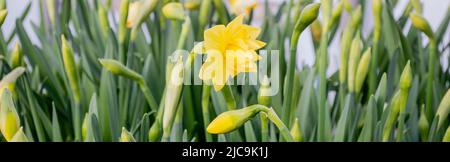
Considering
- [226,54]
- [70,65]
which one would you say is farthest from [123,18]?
[226,54]

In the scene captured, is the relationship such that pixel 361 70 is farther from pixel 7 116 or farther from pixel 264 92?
pixel 7 116

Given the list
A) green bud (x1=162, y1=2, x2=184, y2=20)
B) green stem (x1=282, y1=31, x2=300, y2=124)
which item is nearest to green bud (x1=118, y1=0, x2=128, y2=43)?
green bud (x1=162, y1=2, x2=184, y2=20)

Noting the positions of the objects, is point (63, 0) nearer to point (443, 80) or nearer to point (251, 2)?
point (251, 2)

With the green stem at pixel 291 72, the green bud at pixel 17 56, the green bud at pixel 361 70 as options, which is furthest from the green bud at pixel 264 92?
the green bud at pixel 17 56

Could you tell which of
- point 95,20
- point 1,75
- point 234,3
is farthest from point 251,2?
point 1,75

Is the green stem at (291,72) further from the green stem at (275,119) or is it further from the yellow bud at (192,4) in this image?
the yellow bud at (192,4)
